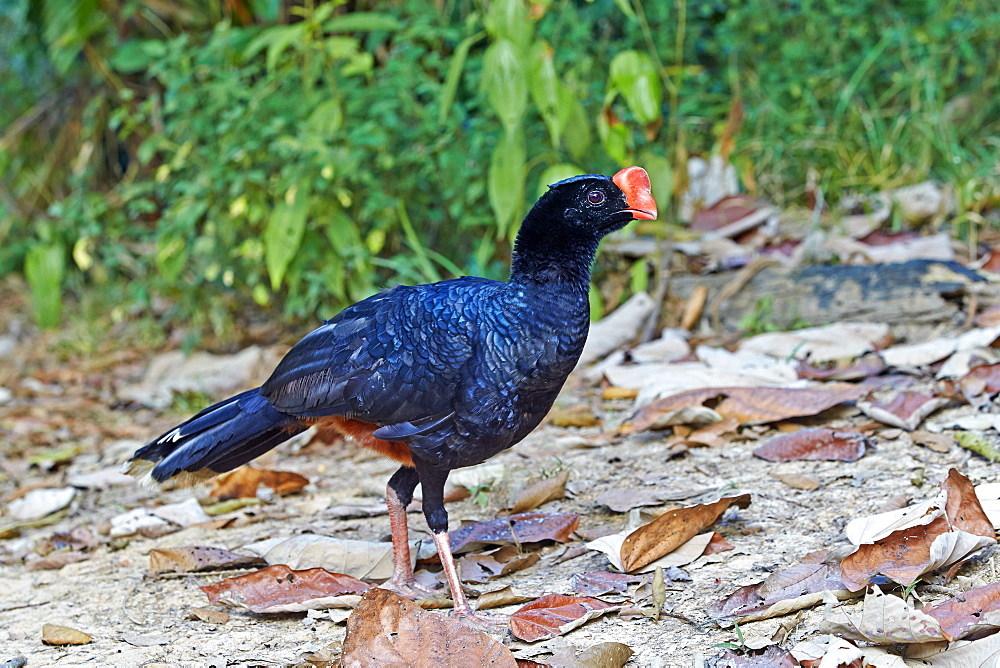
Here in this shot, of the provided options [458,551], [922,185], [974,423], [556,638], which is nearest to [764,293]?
[922,185]

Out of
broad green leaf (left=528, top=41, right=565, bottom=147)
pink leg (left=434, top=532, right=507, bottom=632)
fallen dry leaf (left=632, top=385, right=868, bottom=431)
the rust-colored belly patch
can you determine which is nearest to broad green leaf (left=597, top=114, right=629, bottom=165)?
broad green leaf (left=528, top=41, right=565, bottom=147)

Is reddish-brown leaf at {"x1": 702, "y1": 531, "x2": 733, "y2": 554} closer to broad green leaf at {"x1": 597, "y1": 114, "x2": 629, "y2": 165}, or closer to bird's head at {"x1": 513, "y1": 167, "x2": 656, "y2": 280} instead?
bird's head at {"x1": 513, "y1": 167, "x2": 656, "y2": 280}

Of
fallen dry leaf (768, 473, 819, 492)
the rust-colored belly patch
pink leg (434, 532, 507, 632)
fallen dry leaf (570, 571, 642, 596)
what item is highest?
the rust-colored belly patch

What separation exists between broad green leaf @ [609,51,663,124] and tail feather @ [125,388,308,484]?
2426mm

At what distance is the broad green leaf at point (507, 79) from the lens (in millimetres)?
4227

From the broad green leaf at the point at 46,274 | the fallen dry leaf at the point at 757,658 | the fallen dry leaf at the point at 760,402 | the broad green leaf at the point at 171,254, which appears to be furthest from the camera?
the broad green leaf at the point at 46,274

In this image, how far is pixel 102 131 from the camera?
7.54m

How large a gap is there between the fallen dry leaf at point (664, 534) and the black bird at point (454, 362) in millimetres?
411

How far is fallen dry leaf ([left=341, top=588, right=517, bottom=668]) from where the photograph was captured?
2.10m

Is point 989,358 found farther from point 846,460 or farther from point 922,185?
point 922,185

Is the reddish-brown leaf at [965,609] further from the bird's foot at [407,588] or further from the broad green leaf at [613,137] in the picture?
the broad green leaf at [613,137]

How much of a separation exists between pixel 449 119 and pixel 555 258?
256cm

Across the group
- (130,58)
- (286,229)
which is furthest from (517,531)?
(130,58)

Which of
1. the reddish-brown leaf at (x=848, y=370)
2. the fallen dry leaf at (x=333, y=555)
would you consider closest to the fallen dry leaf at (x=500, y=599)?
the fallen dry leaf at (x=333, y=555)
